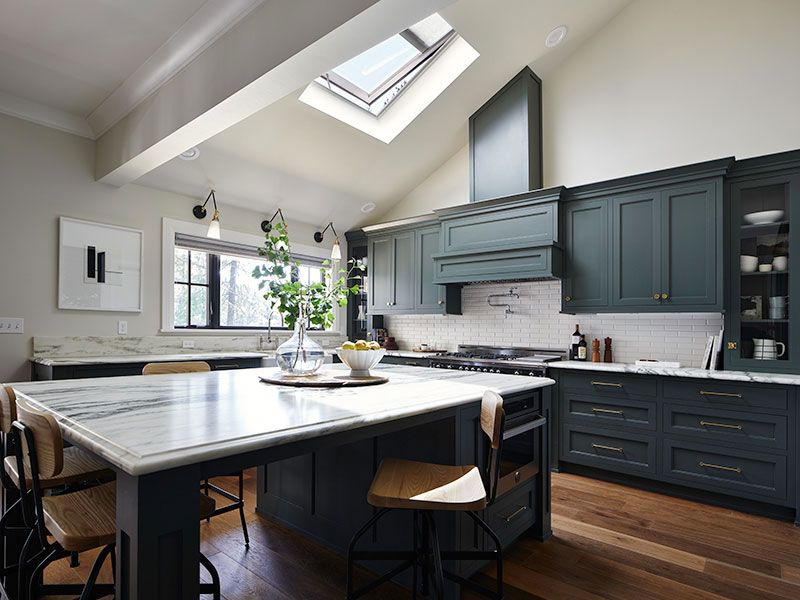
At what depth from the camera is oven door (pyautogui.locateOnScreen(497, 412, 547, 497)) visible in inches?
83.9

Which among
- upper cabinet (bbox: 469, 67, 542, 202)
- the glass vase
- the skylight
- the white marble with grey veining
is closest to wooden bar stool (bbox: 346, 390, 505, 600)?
the glass vase

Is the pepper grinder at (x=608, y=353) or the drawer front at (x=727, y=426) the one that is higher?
the pepper grinder at (x=608, y=353)

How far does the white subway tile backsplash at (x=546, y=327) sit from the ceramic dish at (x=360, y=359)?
250 cm

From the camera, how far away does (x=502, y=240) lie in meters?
4.14

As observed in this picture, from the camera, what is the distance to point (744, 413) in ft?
9.54

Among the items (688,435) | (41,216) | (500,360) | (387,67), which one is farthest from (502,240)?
(41,216)

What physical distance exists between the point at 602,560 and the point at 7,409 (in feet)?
8.59

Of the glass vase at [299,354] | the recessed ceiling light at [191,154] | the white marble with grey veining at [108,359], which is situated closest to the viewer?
the glass vase at [299,354]

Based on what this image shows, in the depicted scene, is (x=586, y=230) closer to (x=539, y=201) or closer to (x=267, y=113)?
(x=539, y=201)

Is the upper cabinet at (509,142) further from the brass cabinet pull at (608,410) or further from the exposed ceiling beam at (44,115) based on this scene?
the exposed ceiling beam at (44,115)

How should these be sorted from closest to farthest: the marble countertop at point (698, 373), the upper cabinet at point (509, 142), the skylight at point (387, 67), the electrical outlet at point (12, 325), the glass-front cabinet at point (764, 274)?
the marble countertop at point (698, 373) → the glass-front cabinet at point (764, 274) → the electrical outlet at point (12, 325) → the skylight at point (387, 67) → the upper cabinet at point (509, 142)

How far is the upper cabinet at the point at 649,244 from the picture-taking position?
318cm

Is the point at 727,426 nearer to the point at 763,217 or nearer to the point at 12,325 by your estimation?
the point at 763,217

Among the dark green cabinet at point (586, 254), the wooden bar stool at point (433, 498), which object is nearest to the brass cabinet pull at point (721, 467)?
the dark green cabinet at point (586, 254)
